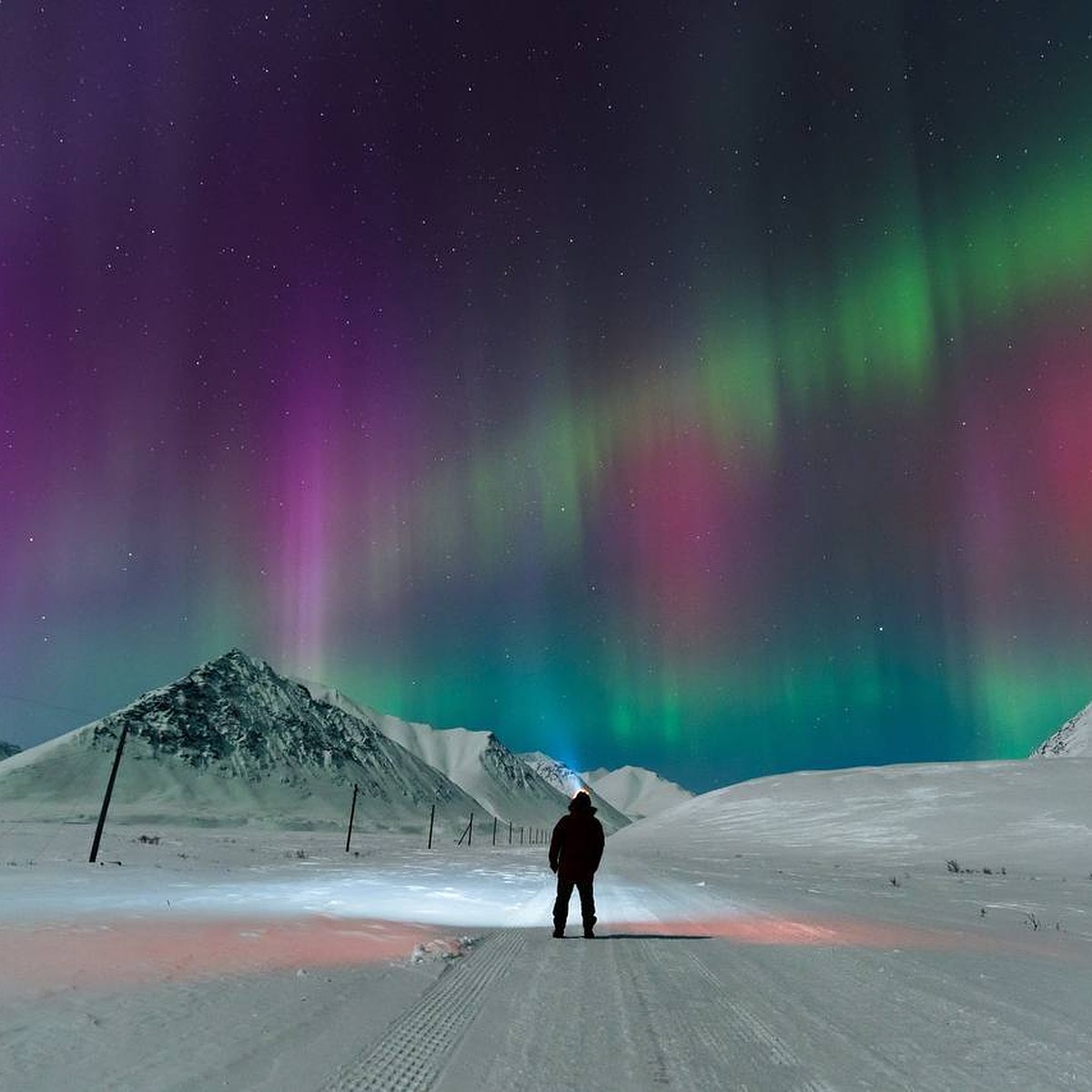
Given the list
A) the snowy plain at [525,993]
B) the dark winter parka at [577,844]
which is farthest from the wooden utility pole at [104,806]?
the dark winter parka at [577,844]

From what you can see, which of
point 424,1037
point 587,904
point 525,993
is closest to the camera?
point 424,1037

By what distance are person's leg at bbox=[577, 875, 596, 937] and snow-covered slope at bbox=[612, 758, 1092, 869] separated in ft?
100

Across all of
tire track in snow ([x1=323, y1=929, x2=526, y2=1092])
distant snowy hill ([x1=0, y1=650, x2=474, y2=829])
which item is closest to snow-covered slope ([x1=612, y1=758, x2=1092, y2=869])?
tire track in snow ([x1=323, y1=929, x2=526, y2=1092])

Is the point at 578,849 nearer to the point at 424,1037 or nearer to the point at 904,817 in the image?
the point at 424,1037

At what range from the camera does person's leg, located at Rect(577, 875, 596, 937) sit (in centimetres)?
888

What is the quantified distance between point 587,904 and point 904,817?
54602 mm

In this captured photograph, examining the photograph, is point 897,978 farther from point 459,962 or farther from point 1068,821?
point 1068,821

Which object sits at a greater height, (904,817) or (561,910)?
(904,817)

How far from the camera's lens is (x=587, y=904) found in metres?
9.12

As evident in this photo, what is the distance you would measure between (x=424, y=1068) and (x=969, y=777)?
242 ft

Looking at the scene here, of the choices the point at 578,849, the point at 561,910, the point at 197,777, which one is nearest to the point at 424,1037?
the point at 561,910

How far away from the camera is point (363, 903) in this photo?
12.6 m

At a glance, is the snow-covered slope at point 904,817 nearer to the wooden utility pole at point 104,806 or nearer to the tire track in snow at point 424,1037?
the wooden utility pole at point 104,806

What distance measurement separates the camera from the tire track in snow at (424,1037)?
11.9ft
